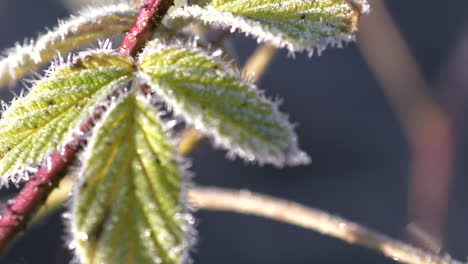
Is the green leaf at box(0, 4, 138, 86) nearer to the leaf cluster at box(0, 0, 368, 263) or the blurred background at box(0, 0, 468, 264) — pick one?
the leaf cluster at box(0, 0, 368, 263)

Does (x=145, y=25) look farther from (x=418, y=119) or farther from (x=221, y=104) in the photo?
(x=418, y=119)

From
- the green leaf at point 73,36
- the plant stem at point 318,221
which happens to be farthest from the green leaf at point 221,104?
the plant stem at point 318,221

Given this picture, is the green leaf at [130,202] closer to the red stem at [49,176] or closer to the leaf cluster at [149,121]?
the leaf cluster at [149,121]

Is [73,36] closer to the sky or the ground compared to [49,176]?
closer to the sky

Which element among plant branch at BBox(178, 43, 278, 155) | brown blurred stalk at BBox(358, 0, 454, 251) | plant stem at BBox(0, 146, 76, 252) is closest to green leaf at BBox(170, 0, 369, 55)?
plant stem at BBox(0, 146, 76, 252)

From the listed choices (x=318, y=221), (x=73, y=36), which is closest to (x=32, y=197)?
(x=73, y=36)

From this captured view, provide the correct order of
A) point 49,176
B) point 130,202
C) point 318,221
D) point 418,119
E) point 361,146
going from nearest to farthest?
1. point 130,202
2. point 49,176
3. point 318,221
4. point 418,119
5. point 361,146
